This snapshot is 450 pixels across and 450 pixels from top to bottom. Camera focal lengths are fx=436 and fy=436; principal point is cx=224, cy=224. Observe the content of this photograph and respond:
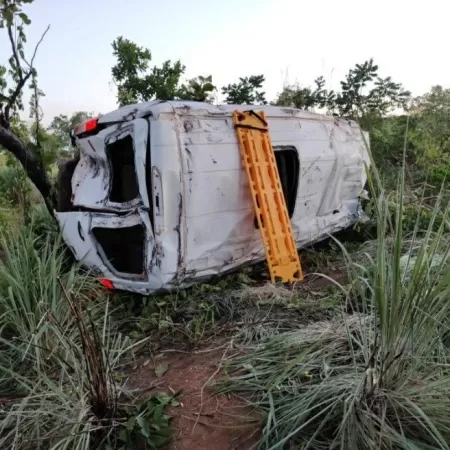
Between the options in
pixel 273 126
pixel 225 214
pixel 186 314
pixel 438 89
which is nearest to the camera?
pixel 186 314

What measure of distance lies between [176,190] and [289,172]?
5.68ft

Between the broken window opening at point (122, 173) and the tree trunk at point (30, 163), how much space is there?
1.98 meters

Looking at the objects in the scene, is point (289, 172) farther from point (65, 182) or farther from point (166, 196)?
point (65, 182)

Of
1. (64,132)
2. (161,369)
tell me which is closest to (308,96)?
(64,132)

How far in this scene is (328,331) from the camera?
2477 mm

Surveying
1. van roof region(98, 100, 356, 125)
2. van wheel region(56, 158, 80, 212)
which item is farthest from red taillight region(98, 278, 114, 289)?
van roof region(98, 100, 356, 125)

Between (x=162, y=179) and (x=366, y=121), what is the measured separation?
255 inches

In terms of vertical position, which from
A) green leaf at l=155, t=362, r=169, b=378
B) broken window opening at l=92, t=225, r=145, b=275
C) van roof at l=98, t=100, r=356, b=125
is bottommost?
green leaf at l=155, t=362, r=169, b=378

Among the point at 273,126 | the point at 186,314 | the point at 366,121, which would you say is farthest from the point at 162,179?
the point at 366,121

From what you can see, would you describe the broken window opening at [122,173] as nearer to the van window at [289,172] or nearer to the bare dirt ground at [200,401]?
the van window at [289,172]

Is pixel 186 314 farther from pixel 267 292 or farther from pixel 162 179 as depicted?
pixel 162 179

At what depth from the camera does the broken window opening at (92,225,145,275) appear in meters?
4.07

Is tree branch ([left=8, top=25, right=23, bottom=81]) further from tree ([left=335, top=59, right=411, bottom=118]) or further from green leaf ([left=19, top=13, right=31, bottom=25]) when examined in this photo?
tree ([left=335, top=59, right=411, bottom=118])

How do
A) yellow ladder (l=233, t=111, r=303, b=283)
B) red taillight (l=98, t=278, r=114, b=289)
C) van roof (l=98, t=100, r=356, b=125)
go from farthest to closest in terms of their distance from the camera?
yellow ladder (l=233, t=111, r=303, b=283)
red taillight (l=98, t=278, r=114, b=289)
van roof (l=98, t=100, r=356, b=125)
